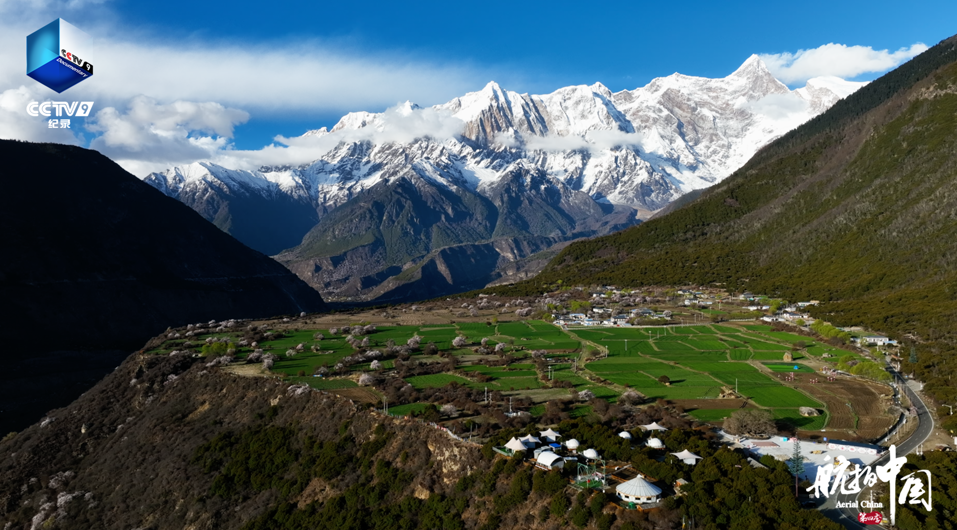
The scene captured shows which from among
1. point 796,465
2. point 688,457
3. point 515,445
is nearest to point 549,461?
point 515,445

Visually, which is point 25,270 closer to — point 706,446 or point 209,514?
point 209,514

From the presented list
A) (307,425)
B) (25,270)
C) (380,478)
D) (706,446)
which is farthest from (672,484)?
(25,270)

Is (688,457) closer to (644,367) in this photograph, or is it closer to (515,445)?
(515,445)

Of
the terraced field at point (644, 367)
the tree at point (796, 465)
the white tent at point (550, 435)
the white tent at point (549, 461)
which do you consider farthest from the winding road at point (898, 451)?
the white tent at point (550, 435)

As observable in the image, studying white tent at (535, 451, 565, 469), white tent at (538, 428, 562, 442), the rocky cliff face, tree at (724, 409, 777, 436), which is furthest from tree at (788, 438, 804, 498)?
the rocky cliff face

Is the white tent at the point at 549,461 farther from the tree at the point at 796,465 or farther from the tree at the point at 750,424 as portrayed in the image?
the tree at the point at 750,424

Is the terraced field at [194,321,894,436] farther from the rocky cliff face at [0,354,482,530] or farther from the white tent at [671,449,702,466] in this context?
the white tent at [671,449,702,466]
